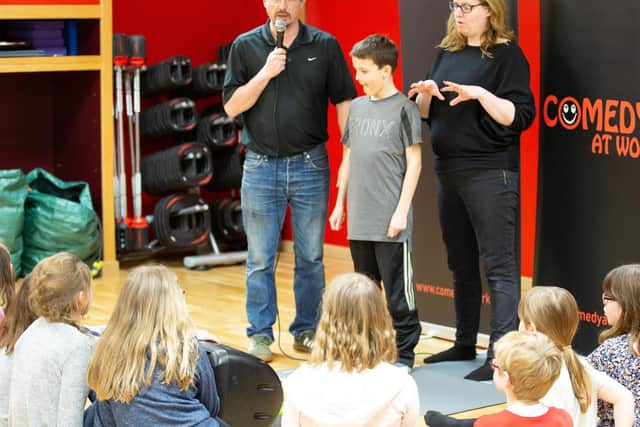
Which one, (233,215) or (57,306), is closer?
(57,306)

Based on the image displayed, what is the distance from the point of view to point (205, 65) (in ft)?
23.5

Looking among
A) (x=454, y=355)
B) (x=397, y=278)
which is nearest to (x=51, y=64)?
(x=397, y=278)

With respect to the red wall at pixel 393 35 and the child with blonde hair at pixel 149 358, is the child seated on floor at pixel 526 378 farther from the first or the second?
the red wall at pixel 393 35

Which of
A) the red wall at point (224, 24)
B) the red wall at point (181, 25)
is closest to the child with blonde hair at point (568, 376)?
the red wall at point (224, 24)

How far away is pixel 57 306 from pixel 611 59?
2395 mm

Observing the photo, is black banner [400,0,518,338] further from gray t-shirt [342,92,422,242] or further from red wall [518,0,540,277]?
red wall [518,0,540,277]

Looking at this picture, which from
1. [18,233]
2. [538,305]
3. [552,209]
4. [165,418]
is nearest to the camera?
[165,418]

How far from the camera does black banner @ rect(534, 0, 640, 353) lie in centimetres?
423

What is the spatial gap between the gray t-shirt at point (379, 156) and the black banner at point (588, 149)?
2.11 ft

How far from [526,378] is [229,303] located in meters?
3.60

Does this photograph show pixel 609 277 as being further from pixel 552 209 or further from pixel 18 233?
pixel 18 233

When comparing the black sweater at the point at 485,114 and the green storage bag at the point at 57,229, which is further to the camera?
the green storage bag at the point at 57,229

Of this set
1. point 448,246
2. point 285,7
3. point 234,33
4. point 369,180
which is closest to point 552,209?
point 448,246

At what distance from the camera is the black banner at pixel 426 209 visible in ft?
16.2
